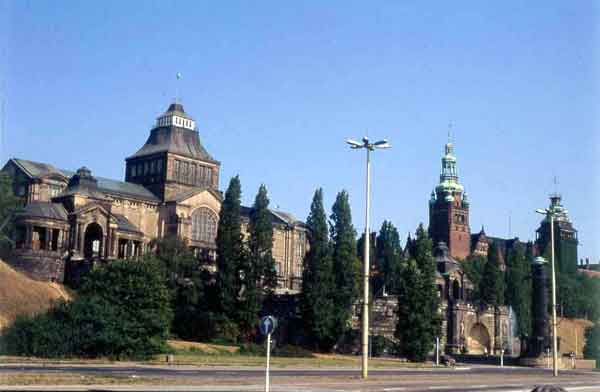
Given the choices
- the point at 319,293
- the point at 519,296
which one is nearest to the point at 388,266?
the point at 519,296

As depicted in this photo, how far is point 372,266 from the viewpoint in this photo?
140m

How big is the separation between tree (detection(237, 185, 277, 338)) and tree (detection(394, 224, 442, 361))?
540 inches

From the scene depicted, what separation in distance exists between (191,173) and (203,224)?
1150 centimetres

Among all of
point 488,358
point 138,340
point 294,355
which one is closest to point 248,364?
point 138,340

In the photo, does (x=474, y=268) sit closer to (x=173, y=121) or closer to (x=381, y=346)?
(x=173, y=121)

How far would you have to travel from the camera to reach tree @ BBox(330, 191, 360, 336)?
84.2 m

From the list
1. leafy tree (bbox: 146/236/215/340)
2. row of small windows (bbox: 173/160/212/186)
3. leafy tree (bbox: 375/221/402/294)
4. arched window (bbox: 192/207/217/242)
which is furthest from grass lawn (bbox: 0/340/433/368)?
row of small windows (bbox: 173/160/212/186)

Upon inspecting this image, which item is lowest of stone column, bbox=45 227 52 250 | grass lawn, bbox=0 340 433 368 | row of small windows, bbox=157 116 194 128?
grass lawn, bbox=0 340 433 368

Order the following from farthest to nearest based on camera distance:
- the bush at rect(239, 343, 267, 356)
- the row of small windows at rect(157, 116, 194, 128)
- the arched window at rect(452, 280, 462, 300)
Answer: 1. the row of small windows at rect(157, 116, 194, 128)
2. the arched window at rect(452, 280, 462, 300)
3. the bush at rect(239, 343, 267, 356)

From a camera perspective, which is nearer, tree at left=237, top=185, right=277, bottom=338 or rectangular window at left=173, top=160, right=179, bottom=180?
tree at left=237, top=185, right=277, bottom=338

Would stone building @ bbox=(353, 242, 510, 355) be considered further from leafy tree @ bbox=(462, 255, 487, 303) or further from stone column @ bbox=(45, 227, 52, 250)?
stone column @ bbox=(45, 227, 52, 250)

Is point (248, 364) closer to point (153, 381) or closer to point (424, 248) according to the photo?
point (153, 381)

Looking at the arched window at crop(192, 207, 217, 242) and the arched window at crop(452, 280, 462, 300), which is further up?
the arched window at crop(192, 207, 217, 242)

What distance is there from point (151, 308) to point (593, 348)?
61.2 metres
